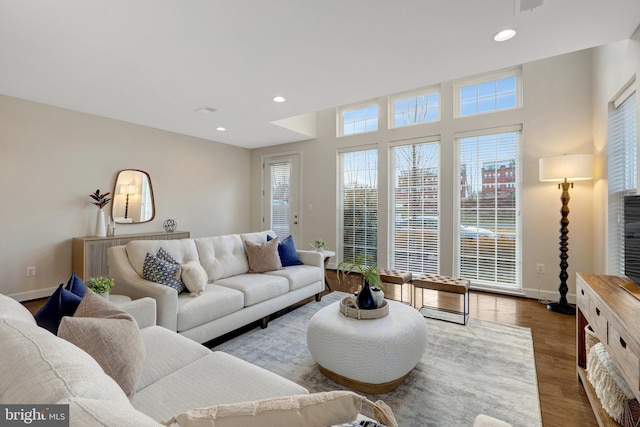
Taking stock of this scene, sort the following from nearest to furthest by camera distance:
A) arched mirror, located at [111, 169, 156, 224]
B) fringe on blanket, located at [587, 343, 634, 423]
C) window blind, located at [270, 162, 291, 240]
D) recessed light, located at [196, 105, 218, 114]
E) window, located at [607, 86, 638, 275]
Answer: fringe on blanket, located at [587, 343, 634, 423], window, located at [607, 86, 638, 275], recessed light, located at [196, 105, 218, 114], arched mirror, located at [111, 169, 156, 224], window blind, located at [270, 162, 291, 240]

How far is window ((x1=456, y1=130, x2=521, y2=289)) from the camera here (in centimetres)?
374

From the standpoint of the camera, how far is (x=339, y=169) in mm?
5203

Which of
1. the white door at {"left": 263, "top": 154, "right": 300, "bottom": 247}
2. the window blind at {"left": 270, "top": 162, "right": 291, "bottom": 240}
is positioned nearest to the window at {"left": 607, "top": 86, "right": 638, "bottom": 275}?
the white door at {"left": 263, "top": 154, "right": 300, "bottom": 247}

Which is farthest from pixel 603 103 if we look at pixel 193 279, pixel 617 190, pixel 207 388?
pixel 193 279

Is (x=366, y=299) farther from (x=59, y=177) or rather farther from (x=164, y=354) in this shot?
(x=59, y=177)

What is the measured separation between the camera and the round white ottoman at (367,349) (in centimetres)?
173

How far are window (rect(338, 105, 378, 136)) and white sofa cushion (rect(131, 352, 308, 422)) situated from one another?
430 centimetres

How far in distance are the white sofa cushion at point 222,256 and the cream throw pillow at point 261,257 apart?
0.25 ft

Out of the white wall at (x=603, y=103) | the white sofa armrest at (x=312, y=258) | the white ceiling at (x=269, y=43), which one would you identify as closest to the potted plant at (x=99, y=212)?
the white ceiling at (x=269, y=43)

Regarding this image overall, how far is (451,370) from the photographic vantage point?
204cm

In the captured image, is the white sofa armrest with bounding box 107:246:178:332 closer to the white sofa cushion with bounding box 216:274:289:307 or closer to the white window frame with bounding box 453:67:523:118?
the white sofa cushion with bounding box 216:274:289:307

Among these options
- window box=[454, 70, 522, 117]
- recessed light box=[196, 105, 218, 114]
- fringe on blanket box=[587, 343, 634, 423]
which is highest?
window box=[454, 70, 522, 117]

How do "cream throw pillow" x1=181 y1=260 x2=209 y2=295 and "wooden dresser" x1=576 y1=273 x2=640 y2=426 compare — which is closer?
"wooden dresser" x1=576 y1=273 x2=640 y2=426

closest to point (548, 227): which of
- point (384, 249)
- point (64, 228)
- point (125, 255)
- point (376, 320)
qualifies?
point (384, 249)
